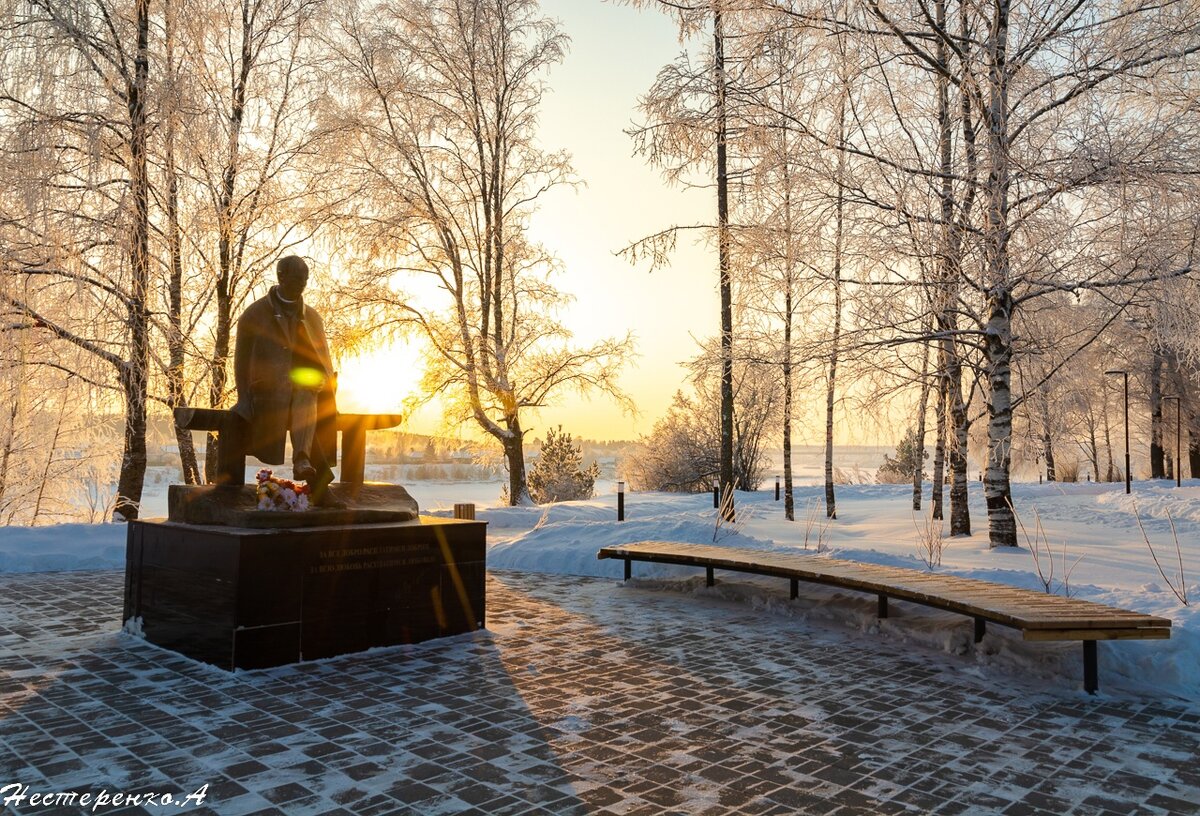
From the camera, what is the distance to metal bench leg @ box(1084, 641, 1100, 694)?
17.6 ft

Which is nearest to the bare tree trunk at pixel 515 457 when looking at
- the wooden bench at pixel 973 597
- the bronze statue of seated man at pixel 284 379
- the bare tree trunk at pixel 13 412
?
the bare tree trunk at pixel 13 412

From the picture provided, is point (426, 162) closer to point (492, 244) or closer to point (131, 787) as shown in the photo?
point (492, 244)

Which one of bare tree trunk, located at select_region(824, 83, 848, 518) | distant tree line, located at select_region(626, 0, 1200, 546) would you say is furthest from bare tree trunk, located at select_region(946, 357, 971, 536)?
bare tree trunk, located at select_region(824, 83, 848, 518)

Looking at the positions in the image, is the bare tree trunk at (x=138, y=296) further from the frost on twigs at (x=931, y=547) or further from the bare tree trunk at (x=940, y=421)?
the bare tree trunk at (x=940, y=421)

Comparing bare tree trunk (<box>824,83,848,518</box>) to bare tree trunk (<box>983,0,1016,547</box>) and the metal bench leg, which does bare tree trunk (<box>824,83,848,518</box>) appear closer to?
bare tree trunk (<box>983,0,1016,547</box>)

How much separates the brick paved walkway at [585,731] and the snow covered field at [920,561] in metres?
0.44

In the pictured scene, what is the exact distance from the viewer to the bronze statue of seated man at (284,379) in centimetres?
643

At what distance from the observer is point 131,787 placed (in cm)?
352

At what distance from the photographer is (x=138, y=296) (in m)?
12.2

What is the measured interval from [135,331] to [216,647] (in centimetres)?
873

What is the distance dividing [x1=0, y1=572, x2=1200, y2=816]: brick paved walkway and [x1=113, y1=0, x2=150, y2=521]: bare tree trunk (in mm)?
6746

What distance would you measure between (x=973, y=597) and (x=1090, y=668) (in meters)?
0.84

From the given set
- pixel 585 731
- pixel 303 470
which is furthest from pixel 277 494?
pixel 585 731

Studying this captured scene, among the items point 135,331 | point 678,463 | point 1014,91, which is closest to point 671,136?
point 1014,91
